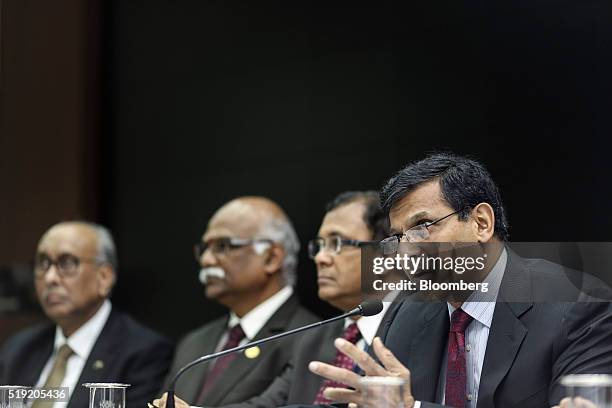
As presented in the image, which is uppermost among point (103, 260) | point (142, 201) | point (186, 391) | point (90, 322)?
point (142, 201)

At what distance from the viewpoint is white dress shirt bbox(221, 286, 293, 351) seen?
15.1 feet

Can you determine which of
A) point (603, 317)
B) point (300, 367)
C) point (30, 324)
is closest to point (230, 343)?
point (300, 367)

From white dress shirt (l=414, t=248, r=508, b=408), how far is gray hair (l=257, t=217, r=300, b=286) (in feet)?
6.33

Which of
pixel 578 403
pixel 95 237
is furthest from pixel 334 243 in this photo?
pixel 578 403

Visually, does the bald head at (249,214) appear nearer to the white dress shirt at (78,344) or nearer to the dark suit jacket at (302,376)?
the white dress shirt at (78,344)

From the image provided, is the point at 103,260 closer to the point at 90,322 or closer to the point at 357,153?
the point at 90,322

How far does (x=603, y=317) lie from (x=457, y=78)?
5.71 ft

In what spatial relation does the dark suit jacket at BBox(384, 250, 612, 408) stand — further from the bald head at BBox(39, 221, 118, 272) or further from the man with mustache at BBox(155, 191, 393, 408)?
the bald head at BBox(39, 221, 118, 272)

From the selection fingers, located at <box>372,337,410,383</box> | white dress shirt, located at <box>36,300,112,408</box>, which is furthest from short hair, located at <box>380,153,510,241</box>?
white dress shirt, located at <box>36,300,112,408</box>

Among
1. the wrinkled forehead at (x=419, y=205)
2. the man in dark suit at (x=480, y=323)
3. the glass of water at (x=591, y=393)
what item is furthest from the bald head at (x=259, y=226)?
the glass of water at (x=591, y=393)

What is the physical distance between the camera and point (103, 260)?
5.16 meters

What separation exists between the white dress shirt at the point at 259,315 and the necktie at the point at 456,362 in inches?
68.6

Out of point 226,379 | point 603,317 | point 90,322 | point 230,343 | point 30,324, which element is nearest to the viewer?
point 603,317

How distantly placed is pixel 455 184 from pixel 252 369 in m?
1.57
